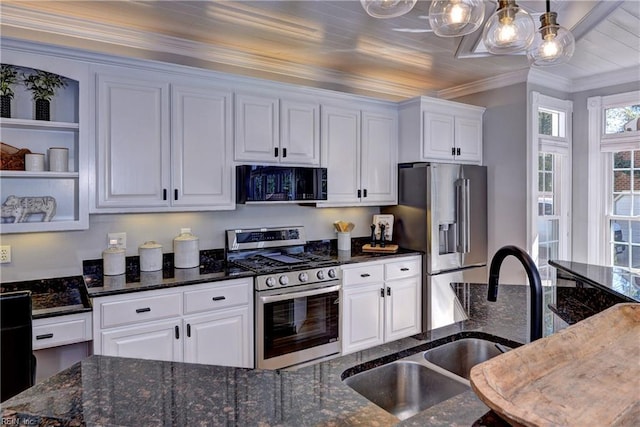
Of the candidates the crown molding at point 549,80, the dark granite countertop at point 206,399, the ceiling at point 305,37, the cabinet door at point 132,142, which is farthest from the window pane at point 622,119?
the cabinet door at point 132,142

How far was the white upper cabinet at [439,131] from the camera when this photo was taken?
12.0 ft

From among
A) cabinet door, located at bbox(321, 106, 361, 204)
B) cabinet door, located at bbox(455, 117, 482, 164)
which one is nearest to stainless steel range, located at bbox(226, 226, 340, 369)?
cabinet door, located at bbox(321, 106, 361, 204)

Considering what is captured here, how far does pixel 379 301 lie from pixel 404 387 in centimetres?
206

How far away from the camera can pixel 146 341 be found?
241 centimetres

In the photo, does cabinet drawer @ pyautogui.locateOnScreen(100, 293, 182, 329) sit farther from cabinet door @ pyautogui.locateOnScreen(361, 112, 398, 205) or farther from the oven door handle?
cabinet door @ pyautogui.locateOnScreen(361, 112, 398, 205)

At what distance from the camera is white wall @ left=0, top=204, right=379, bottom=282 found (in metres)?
2.55

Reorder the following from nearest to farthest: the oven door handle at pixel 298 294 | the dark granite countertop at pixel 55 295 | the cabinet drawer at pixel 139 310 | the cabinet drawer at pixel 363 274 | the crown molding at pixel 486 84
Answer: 1. the dark granite countertop at pixel 55 295
2. the cabinet drawer at pixel 139 310
3. the oven door handle at pixel 298 294
4. the cabinet drawer at pixel 363 274
5. the crown molding at pixel 486 84

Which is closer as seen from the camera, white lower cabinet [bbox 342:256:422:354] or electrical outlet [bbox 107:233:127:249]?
electrical outlet [bbox 107:233:127:249]

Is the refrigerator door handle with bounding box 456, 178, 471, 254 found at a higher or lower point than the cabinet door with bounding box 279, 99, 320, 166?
lower

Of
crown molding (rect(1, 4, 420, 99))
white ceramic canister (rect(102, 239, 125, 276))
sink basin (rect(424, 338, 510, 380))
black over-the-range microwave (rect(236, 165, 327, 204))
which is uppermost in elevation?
crown molding (rect(1, 4, 420, 99))

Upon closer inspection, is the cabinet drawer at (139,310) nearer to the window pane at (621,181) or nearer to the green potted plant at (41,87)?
the green potted plant at (41,87)

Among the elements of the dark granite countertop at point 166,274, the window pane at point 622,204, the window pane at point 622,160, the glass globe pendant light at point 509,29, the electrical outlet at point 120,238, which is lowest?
the dark granite countertop at point 166,274

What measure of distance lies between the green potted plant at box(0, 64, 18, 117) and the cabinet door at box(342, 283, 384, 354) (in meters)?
2.50

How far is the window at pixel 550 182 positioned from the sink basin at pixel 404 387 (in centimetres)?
295
